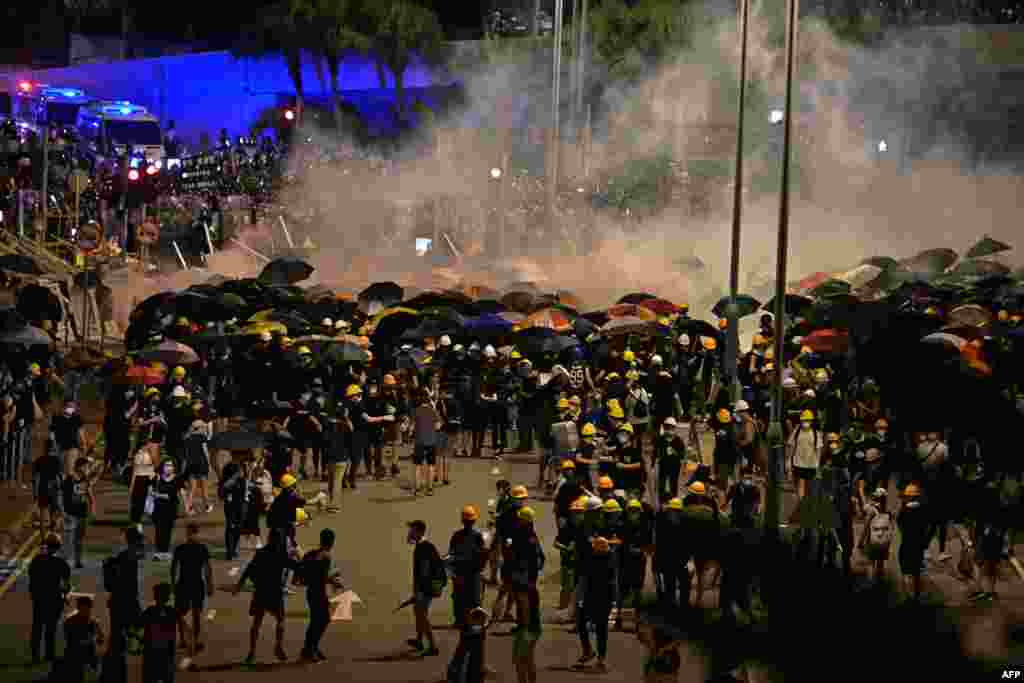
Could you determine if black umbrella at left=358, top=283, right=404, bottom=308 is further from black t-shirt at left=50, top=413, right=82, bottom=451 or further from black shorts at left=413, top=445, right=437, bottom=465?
black t-shirt at left=50, top=413, right=82, bottom=451

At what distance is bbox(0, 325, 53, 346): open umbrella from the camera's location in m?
24.7

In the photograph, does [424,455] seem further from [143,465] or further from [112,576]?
[112,576]

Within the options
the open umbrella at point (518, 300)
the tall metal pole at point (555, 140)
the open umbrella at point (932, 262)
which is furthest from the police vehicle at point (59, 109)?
the open umbrella at point (932, 262)

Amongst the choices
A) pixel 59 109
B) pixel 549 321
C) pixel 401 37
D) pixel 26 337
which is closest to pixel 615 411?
pixel 549 321

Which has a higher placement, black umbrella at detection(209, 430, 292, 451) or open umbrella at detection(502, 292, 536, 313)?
open umbrella at detection(502, 292, 536, 313)

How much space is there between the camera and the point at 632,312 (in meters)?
28.8

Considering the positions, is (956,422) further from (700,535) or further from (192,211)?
(192,211)

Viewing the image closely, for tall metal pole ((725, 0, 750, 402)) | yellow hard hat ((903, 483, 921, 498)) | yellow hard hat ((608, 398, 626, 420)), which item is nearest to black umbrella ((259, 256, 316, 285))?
tall metal pole ((725, 0, 750, 402))

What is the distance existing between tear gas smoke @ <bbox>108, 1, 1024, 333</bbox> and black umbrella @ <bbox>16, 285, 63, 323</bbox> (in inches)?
430

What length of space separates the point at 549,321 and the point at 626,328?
3.79ft

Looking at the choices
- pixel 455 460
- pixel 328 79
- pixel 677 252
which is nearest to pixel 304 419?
pixel 455 460

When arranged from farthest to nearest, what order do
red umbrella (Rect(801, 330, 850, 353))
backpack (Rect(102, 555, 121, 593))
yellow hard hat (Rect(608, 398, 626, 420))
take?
red umbrella (Rect(801, 330, 850, 353)), yellow hard hat (Rect(608, 398, 626, 420)), backpack (Rect(102, 555, 121, 593))

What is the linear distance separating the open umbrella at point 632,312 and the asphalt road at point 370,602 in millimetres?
5249

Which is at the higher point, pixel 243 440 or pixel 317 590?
pixel 243 440
